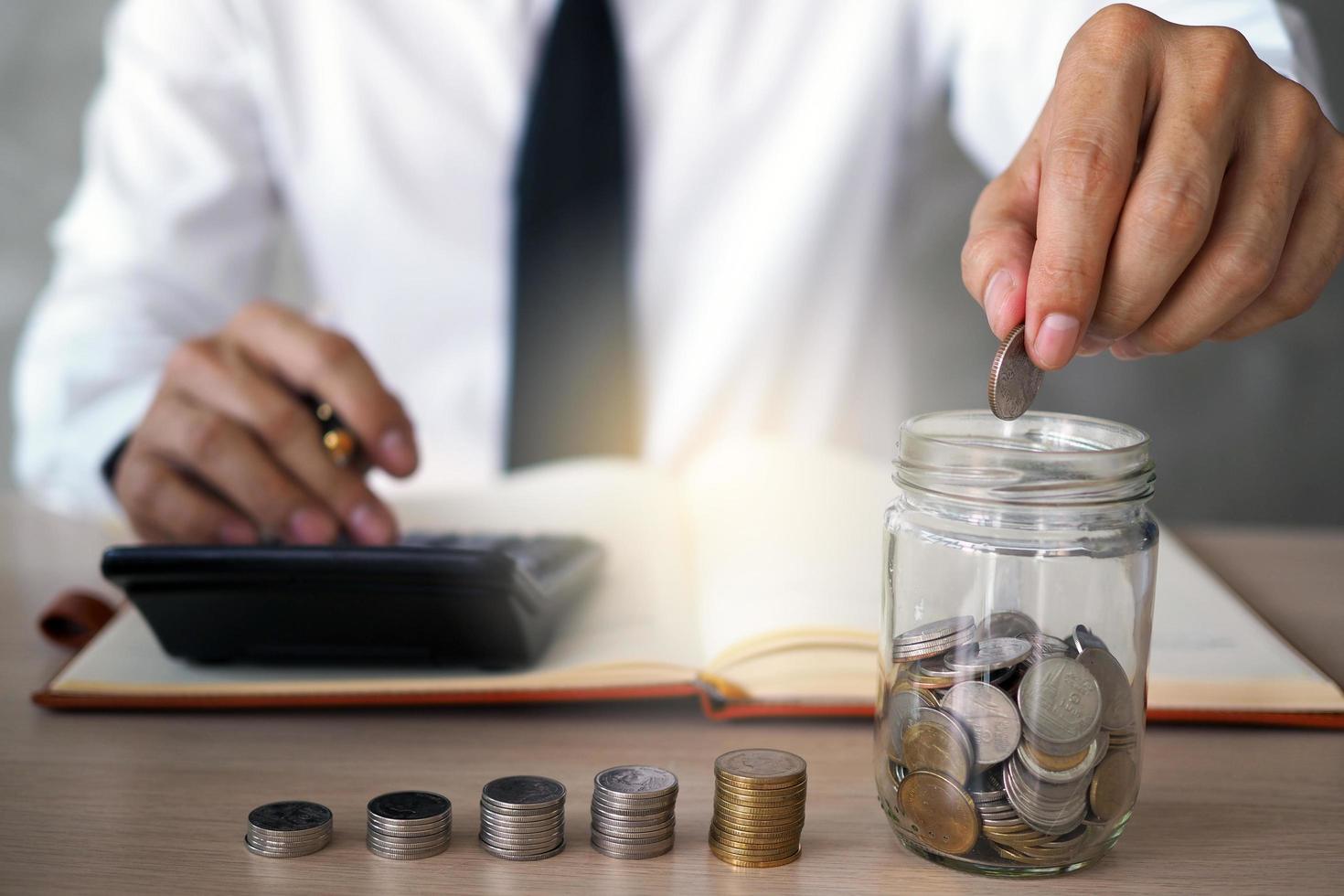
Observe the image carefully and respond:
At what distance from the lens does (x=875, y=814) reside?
0.63 m

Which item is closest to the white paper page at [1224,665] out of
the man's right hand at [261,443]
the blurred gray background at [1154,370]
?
the man's right hand at [261,443]

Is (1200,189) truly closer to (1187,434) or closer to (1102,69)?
(1102,69)

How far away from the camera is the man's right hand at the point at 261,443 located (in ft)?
3.08

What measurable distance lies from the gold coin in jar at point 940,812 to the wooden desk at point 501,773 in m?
0.02

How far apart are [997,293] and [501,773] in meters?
0.39

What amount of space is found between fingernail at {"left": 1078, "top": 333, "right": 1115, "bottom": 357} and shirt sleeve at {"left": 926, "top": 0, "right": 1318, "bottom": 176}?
588 millimetres

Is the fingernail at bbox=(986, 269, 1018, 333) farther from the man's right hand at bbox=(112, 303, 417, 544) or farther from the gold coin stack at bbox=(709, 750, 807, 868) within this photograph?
the man's right hand at bbox=(112, 303, 417, 544)

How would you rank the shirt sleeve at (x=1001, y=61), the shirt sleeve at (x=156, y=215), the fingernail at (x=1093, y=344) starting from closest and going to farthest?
the fingernail at (x=1093, y=344) → the shirt sleeve at (x=1001, y=61) → the shirt sleeve at (x=156, y=215)

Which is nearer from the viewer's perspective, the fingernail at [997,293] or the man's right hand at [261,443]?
the fingernail at [997,293]

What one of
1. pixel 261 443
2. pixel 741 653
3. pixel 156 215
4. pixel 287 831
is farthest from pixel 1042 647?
pixel 156 215

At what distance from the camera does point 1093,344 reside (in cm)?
64

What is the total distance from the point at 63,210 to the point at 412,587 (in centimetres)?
216

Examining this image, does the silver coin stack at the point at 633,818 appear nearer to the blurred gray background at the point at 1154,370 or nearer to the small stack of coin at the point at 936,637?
the small stack of coin at the point at 936,637

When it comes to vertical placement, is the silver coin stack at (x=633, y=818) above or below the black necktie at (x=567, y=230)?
below
